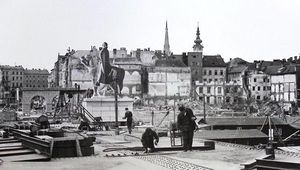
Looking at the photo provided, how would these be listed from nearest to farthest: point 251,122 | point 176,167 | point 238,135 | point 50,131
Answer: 1. point 176,167
2. point 50,131
3. point 238,135
4. point 251,122

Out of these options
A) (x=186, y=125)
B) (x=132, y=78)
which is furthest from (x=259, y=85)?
(x=186, y=125)

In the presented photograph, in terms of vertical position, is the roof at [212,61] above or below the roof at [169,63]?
above

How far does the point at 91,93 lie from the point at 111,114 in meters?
2.85

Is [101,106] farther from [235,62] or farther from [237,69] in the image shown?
[235,62]

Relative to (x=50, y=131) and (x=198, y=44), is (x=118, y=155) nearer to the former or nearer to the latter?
(x=50, y=131)

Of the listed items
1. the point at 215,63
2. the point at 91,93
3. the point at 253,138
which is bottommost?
the point at 253,138

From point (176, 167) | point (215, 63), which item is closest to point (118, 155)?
point (176, 167)

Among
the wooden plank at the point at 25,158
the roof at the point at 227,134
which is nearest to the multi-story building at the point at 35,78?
Result: the roof at the point at 227,134

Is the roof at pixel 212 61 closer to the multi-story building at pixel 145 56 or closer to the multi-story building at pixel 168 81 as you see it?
the multi-story building at pixel 168 81

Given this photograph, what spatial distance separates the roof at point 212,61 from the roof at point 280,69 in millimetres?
15780

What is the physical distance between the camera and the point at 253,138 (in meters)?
29.2

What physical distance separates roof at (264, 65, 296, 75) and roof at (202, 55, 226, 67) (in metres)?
15.8

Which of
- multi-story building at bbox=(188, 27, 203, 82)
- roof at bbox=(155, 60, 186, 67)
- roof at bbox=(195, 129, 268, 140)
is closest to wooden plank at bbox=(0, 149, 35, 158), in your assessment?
roof at bbox=(195, 129, 268, 140)

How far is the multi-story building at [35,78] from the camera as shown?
190 m
